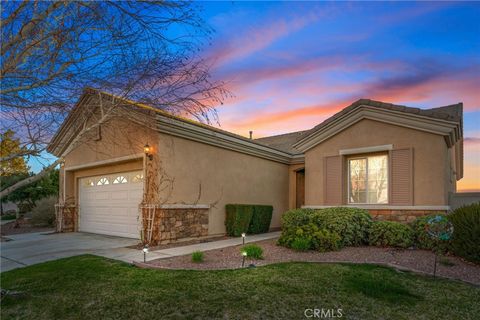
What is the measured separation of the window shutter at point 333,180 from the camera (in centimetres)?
1060

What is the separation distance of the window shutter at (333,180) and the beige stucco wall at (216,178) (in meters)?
3.20

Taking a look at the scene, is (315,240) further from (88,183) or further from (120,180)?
(88,183)

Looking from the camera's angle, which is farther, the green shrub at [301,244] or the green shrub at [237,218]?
the green shrub at [237,218]

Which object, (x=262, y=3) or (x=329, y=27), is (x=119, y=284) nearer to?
(x=262, y=3)

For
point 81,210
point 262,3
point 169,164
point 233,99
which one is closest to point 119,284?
point 233,99

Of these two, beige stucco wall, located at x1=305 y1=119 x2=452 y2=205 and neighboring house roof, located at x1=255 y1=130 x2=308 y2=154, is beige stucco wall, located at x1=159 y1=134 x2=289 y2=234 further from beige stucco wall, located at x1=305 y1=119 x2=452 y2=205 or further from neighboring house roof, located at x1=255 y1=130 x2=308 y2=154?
neighboring house roof, located at x1=255 y1=130 x2=308 y2=154

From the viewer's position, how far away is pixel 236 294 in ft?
15.5

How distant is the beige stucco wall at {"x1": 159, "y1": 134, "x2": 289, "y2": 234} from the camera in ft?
32.4

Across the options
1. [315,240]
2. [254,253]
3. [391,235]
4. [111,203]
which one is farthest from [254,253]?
[111,203]

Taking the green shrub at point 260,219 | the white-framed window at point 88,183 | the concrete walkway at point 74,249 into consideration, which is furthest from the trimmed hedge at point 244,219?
the white-framed window at point 88,183

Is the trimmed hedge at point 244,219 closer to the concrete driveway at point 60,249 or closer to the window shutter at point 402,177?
the concrete driveway at point 60,249

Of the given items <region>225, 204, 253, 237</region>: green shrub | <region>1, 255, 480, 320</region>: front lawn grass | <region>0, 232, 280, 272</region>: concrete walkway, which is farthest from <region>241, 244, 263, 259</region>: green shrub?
<region>225, 204, 253, 237</region>: green shrub

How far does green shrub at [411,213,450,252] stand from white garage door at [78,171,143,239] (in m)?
7.84

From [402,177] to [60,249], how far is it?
9793 mm
